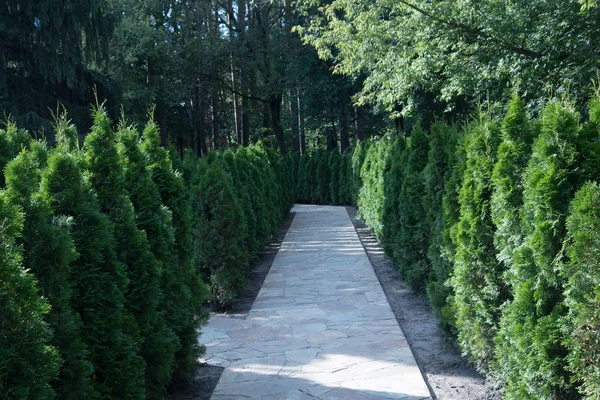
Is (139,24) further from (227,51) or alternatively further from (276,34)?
(276,34)

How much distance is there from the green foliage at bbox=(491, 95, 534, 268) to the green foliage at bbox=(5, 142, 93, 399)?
283 cm

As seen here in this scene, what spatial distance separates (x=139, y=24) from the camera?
24406 mm

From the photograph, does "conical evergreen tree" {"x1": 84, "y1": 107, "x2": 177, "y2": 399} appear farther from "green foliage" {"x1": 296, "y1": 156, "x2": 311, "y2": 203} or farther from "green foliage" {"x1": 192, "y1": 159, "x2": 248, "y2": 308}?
"green foliage" {"x1": 296, "y1": 156, "x2": 311, "y2": 203}

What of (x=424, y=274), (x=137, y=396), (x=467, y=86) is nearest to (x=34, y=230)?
(x=137, y=396)

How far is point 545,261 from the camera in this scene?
10.7 feet

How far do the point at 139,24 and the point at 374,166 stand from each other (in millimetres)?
15471

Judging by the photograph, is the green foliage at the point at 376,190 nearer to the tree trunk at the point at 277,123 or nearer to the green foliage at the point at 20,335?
the green foliage at the point at 20,335

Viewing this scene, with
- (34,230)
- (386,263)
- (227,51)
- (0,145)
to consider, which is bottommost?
(386,263)

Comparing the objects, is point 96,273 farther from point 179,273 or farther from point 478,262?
point 478,262

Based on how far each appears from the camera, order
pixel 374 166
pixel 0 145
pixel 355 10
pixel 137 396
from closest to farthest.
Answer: pixel 137 396 < pixel 0 145 < pixel 374 166 < pixel 355 10

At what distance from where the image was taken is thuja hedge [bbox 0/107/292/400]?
2.41 meters

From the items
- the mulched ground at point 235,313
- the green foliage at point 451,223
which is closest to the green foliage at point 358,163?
the mulched ground at point 235,313

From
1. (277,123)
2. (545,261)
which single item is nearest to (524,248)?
(545,261)

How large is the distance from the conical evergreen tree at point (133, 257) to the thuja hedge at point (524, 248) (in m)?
2.40
